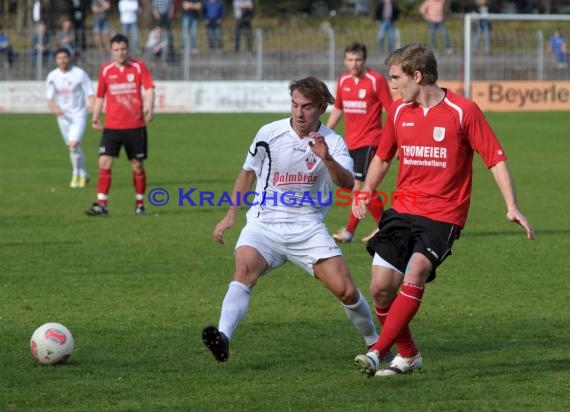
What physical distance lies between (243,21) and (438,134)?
30.5 m

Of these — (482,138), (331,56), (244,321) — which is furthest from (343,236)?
(331,56)


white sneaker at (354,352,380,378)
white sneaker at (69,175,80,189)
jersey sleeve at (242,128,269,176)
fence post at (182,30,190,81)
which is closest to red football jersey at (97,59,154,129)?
white sneaker at (69,175,80,189)

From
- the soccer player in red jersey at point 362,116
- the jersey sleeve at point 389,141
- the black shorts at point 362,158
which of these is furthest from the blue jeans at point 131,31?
the jersey sleeve at point 389,141

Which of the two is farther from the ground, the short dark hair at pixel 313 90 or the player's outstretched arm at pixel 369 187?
the short dark hair at pixel 313 90

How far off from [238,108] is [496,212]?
1916cm

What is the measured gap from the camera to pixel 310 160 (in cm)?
725

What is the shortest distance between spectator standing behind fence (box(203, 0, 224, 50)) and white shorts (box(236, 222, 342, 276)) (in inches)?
1154

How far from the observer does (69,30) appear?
3566cm

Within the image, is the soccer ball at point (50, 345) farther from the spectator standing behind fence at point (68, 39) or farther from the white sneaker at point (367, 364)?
the spectator standing behind fence at point (68, 39)

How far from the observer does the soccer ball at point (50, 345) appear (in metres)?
7.18

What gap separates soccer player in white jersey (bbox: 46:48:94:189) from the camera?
18.3 metres

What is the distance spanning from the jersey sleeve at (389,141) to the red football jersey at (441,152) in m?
0.04

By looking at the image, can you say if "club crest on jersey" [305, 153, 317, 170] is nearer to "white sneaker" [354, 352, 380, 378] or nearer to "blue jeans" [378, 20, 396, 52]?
"white sneaker" [354, 352, 380, 378]

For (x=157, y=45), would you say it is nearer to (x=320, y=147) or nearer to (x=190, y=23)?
(x=190, y=23)
